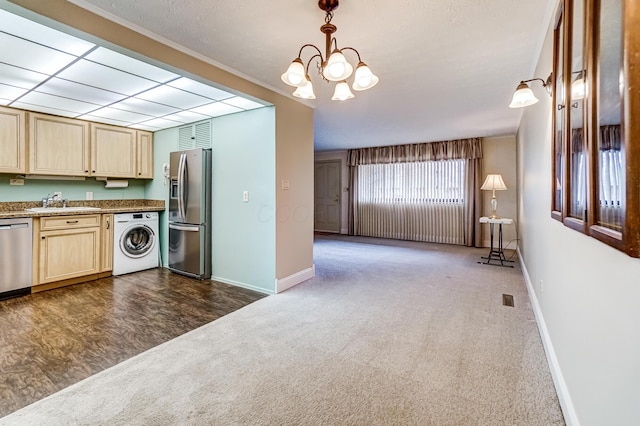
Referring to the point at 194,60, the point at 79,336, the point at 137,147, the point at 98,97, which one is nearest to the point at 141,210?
the point at 137,147

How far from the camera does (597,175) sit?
1061mm

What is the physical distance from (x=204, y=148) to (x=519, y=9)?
349 cm

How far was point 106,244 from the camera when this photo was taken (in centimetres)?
394

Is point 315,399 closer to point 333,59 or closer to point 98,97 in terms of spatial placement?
point 333,59

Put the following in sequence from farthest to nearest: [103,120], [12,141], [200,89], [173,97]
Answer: [103,120]
[12,141]
[173,97]
[200,89]

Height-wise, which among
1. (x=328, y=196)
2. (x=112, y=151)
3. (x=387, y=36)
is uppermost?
(x=387, y=36)

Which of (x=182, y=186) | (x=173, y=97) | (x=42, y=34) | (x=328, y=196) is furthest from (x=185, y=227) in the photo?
(x=328, y=196)

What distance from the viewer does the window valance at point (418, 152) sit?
617 cm

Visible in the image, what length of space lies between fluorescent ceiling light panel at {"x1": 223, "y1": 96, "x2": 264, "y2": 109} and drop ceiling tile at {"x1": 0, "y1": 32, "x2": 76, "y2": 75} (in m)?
1.31

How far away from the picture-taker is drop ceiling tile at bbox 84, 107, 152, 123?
3604 mm

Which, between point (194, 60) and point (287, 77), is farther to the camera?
point (194, 60)

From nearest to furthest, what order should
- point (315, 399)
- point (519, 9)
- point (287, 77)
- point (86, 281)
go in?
point (315, 399) < point (287, 77) < point (519, 9) < point (86, 281)

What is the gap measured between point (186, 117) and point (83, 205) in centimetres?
206

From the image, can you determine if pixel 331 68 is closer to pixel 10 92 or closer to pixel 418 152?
pixel 10 92
